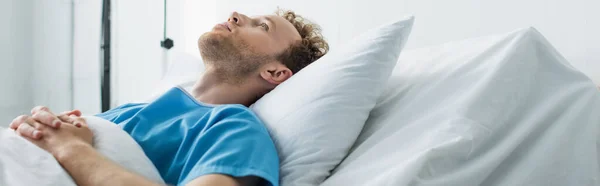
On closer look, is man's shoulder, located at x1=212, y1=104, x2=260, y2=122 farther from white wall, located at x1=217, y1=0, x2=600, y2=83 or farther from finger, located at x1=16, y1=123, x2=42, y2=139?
white wall, located at x1=217, y1=0, x2=600, y2=83

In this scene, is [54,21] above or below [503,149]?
below

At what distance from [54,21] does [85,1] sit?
163 mm

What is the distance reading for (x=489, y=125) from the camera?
901mm

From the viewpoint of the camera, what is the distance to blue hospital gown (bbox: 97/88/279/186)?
2.94 ft

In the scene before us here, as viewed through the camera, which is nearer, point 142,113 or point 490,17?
point 142,113

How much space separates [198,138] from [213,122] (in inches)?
2.3

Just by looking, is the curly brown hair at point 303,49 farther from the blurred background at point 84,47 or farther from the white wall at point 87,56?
the white wall at point 87,56

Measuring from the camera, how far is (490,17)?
4.28 ft

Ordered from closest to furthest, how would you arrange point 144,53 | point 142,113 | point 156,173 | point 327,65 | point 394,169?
point 394,169, point 156,173, point 327,65, point 142,113, point 144,53

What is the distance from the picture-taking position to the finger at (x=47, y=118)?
39.6 inches

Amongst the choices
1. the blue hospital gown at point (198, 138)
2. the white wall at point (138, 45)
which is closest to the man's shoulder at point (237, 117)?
the blue hospital gown at point (198, 138)

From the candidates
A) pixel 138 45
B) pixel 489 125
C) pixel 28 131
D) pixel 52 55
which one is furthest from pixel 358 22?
pixel 52 55

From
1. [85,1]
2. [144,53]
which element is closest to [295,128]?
[144,53]

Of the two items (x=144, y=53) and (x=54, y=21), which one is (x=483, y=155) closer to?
(x=144, y=53)
